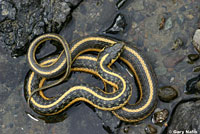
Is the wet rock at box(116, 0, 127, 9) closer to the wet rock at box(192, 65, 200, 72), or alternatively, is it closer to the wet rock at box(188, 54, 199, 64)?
the wet rock at box(188, 54, 199, 64)

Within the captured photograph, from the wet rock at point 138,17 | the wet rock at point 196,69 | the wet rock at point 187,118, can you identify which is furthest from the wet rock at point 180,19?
the wet rock at point 187,118

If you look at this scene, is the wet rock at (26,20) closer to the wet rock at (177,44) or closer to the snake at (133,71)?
the snake at (133,71)

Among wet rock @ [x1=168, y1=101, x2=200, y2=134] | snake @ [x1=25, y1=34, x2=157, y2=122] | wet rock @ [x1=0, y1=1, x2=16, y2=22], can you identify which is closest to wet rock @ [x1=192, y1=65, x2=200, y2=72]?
wet rock @ [x1=168, y1=101, x2=200, y2=134]

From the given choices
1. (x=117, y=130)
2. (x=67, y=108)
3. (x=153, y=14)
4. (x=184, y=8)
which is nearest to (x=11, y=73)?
(x=67, y=108)

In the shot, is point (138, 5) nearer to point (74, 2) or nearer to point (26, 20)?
point (74, 2)

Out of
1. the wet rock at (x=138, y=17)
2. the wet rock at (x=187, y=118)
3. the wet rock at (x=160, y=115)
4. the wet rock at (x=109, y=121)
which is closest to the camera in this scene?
the wet rock at (x=187, y=118)

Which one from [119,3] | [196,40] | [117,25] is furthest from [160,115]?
[119,3]

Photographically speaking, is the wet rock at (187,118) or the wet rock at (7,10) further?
the wet rock at (7,10)
